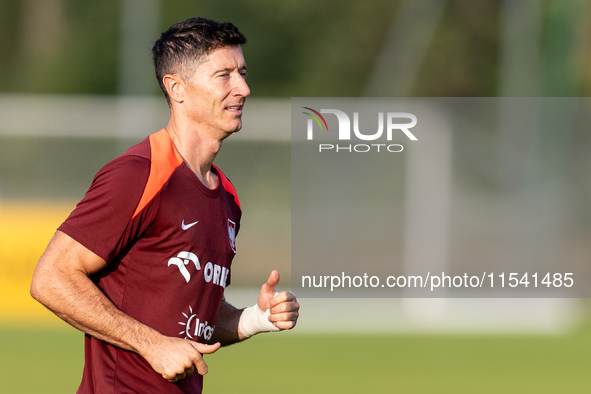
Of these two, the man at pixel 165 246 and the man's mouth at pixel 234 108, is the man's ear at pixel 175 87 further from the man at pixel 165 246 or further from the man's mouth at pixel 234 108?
the man's mouth at pixel 234 108

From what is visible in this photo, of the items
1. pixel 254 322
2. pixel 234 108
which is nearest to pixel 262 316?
pixel 254 322

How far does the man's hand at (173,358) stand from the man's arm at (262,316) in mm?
531

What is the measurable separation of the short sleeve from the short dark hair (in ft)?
2.12

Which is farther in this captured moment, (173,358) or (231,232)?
(231,232)

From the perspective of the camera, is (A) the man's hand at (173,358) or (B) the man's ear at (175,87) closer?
(A) the man's hand at (173,358)

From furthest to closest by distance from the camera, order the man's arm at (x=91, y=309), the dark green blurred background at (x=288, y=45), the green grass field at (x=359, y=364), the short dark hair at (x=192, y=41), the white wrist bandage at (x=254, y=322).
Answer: the dark green blurred background at (x=288, y=45) < the green grass field at (x=359, y=364) < the white wrist bandage at (x=254, y=322) < the short dark hair at (x=192, y=41) < the man's arm at (x=91, y=309)

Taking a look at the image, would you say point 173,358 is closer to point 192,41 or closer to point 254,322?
point 254,322

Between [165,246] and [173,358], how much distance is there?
41cm

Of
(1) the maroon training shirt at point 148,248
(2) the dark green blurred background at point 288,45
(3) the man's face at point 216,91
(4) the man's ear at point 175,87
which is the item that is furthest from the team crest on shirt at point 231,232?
(2) the dark green blurred background at point 288,45

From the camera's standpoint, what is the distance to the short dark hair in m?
3.02

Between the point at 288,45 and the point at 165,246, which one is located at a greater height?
the point at 288,45

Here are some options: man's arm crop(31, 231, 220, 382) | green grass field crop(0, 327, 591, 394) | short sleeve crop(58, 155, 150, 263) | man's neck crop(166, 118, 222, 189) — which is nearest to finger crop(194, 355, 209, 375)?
man's arm crop(31, 231, 220, 382)

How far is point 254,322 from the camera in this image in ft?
11.1

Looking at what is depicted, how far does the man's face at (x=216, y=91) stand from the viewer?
Answer: 3.02 meters
